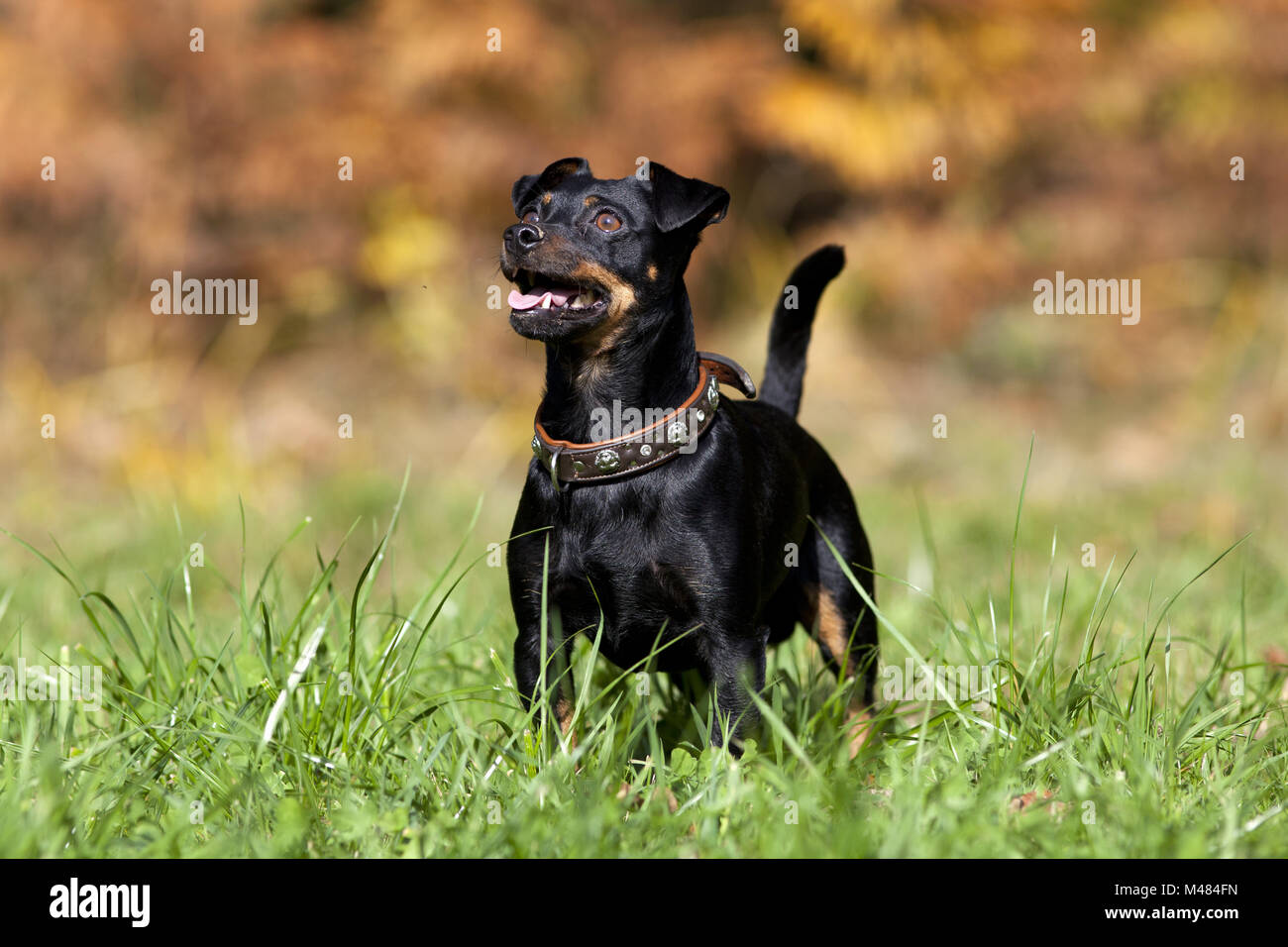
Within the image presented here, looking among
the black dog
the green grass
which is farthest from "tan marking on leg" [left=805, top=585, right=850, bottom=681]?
the black dog

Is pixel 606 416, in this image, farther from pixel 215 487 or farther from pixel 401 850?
pixel 215 487

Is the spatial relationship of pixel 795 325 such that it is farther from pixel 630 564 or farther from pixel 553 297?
pixel 630 564

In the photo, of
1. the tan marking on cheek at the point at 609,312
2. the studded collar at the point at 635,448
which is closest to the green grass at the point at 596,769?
the studded collar at the point at 635,448

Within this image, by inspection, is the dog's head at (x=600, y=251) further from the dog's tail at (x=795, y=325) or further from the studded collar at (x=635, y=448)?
the dog's tail at (x=795, y=325)

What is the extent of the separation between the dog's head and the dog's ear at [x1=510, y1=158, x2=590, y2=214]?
0.11 meters

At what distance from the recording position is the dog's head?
2.55 meters

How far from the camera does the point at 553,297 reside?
2623 millimetres

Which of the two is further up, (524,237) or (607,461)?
(524,237)

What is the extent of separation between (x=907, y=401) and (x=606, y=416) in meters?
6.56

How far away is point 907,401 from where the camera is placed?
8914 mm

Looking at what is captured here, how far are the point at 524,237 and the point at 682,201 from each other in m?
0.38

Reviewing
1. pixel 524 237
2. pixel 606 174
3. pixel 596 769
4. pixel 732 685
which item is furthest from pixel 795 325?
pixel 606 174

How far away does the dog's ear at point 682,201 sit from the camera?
2.66 meters
